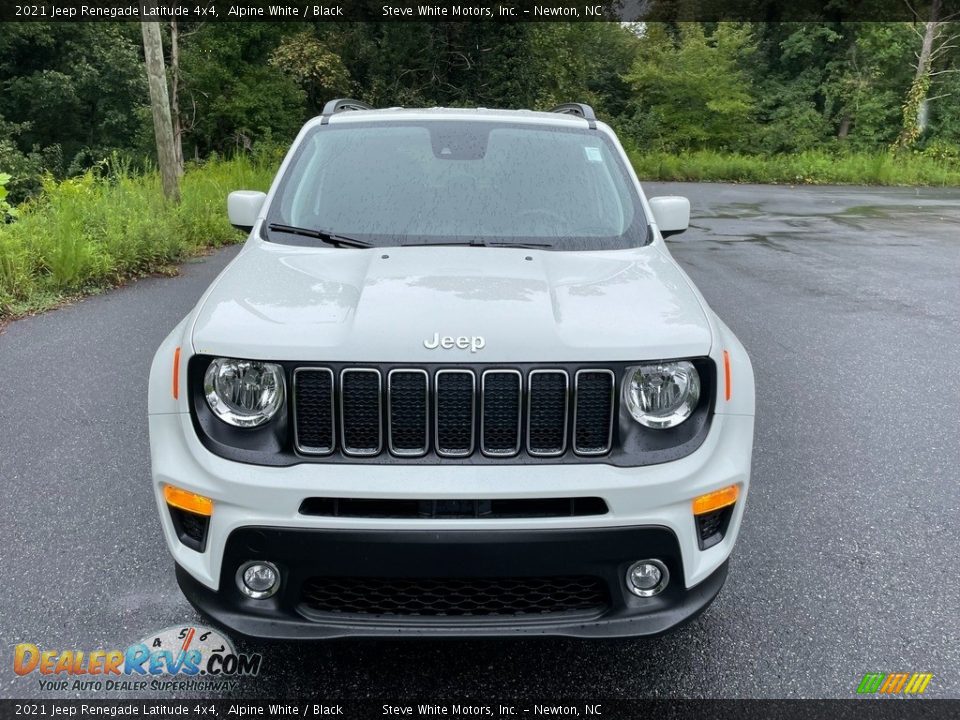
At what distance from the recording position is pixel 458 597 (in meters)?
2.32

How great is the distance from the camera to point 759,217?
52.1ft

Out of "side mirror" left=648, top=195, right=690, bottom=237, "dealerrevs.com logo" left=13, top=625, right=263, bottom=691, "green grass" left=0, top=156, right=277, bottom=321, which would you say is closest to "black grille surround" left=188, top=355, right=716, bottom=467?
"dealerrevs.com logo" left=13, top=625, right=263, bottom=691

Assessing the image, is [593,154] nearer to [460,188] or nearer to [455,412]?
[460,188]

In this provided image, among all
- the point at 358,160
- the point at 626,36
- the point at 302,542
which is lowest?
the point at 302,542

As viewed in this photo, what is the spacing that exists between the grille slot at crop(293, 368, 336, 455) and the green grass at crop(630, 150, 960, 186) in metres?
26.3

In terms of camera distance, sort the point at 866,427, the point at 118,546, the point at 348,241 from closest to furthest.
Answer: the point at 348,241 < the point at 118,546 < the point at 866,427

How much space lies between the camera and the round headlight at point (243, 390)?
7.67 ft

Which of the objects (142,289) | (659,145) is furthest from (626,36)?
(142,289)

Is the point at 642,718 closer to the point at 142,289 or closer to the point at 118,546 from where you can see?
the point at 118,546

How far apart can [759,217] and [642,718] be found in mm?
14840

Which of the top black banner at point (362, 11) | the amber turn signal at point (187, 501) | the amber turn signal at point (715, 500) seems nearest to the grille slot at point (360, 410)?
the amber turn signal at point (187, 501)

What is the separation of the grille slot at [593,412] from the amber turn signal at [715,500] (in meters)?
0.30

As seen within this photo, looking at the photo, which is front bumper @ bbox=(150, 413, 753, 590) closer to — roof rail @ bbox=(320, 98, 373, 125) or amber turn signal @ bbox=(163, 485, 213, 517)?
amber turn signal @ bbox=(163, 485, 213, 517)

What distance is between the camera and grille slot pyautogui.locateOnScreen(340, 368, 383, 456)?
2293 mm
